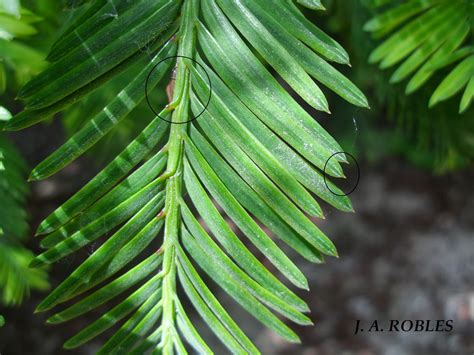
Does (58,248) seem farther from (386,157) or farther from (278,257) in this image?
(386,157)

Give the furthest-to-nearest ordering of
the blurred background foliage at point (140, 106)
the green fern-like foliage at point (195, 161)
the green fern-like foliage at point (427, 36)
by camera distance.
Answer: the blurred background foliage at point (140, 106) < the green fern-like foliage at point (427, 36) < the green fern-like foliage at point (195, 161)

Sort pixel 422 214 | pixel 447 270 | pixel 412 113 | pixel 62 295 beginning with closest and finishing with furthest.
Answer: pixel 62 295
pixel 412 113
pixel 447 270
pixel 422 214

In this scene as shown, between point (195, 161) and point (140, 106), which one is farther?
point (140, 106)

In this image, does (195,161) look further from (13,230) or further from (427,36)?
(13,230)

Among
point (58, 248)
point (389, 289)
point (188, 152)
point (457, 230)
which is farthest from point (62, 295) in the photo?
point (457, 230)

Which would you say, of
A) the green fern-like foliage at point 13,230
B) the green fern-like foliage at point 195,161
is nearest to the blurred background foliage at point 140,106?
the green fern-like foliage at point 13,230

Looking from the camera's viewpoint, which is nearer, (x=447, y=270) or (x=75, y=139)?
(x=75, y=139)

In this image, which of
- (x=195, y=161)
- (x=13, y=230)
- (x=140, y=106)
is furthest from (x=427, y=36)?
(x=13, y=230)

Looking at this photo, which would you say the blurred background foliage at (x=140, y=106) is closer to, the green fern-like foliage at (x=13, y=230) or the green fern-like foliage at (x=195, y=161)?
the green fern-like foliage at (x=13, y=230)

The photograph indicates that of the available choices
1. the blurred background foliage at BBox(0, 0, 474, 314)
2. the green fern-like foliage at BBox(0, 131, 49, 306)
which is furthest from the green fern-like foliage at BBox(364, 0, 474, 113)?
the green fern-like foliage at BBox(0, 131, 49, 306)
